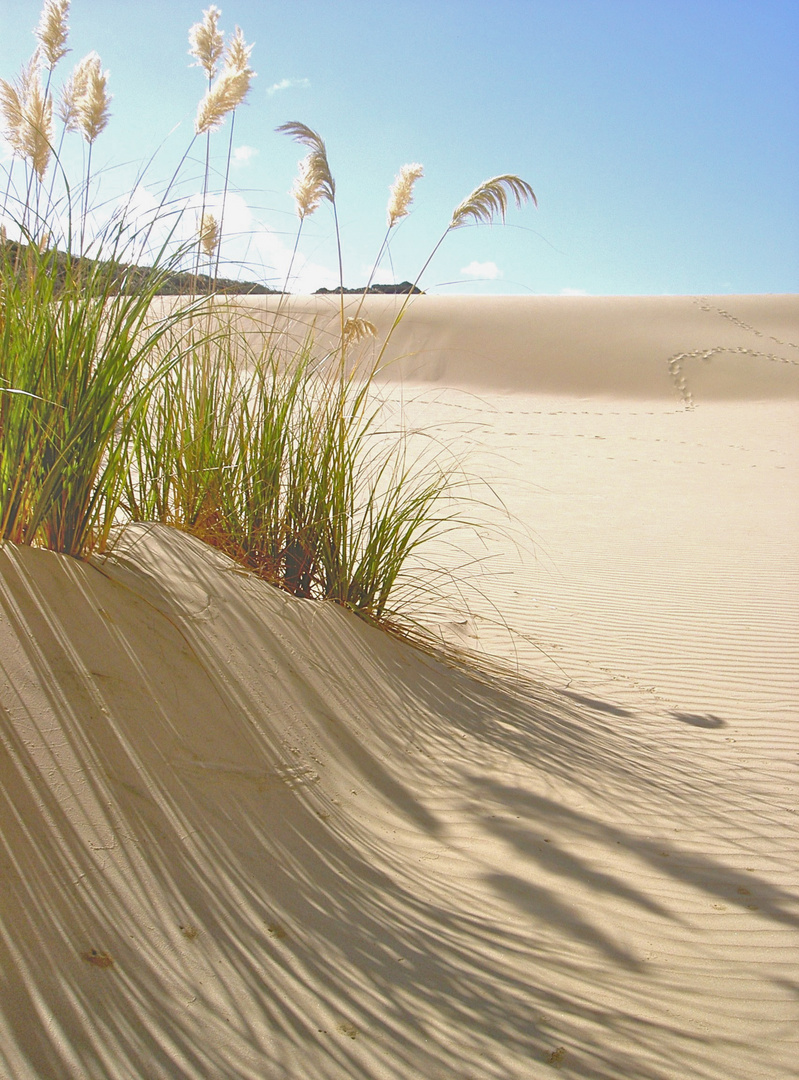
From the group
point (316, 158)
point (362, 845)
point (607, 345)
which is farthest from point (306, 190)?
point (607, 345)

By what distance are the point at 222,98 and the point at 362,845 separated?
286cm

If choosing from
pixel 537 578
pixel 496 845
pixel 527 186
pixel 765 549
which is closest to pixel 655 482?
pixel 765 549

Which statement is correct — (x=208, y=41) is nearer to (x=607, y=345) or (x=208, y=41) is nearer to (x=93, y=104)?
(x=93, y=104)

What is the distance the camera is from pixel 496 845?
2525 mm

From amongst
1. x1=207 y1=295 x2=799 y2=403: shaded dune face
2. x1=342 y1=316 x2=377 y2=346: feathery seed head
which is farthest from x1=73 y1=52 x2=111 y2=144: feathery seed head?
x1=207 y1=295 x2=799 y2=403: shaded dune face

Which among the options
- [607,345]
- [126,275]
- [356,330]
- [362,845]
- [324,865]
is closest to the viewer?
[324,865]

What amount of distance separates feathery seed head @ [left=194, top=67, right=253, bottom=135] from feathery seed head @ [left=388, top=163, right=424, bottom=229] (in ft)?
2.42

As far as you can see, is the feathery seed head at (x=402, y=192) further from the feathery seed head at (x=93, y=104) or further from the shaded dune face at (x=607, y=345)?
the shaded dune face at (x=607, y=345)

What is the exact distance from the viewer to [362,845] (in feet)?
7.73

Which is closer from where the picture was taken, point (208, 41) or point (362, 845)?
point (362, 845)

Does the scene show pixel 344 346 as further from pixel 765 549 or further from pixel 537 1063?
pixel 765 549

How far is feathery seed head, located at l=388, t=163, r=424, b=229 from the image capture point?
3803mm

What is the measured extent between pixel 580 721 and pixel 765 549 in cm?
516

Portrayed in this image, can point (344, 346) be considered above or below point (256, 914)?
above
